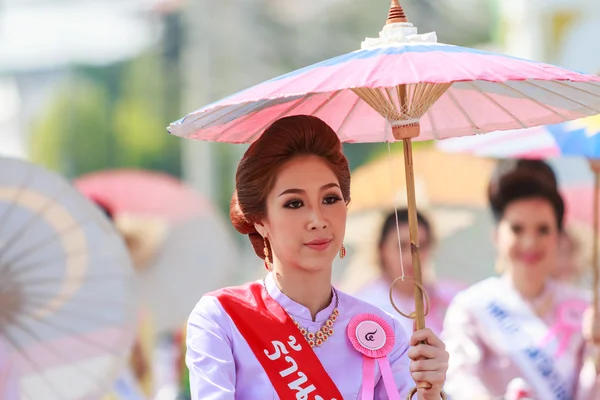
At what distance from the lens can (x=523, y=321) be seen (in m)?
5.46

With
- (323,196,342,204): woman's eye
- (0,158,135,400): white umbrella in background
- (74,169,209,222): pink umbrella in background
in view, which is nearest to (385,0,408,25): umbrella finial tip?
(323,196,342,204): woman's eye

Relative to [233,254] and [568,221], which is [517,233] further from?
[233,254]

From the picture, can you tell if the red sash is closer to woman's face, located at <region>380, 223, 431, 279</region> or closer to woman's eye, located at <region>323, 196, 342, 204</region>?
woman's eye, located at <region>323, 196, 342, 204</region>

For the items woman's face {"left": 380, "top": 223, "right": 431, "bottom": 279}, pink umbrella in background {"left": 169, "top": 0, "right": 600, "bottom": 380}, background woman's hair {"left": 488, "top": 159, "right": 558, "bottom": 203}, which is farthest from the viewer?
woman's face {"left": 380, "top": 223, "right": 431, "bottom": 279}

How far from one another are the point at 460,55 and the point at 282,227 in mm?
747

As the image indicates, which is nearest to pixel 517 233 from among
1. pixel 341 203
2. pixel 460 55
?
pixel 341 203

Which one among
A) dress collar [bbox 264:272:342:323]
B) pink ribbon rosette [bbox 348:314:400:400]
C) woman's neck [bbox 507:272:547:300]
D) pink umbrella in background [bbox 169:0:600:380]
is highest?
pink umbrella in background [bbox 169:0:600:380]

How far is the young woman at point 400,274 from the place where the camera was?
23.2 feet

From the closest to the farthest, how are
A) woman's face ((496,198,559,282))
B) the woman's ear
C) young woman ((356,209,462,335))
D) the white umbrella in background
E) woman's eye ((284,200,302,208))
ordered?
1. woman's eye ((284,200,302,208))
2. the woman's ear
3. the white umbrella in background
4. woman's face ((496,198,559,282))
5. young woman ((356,209,462,335))

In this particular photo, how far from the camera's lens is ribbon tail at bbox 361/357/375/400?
330 cm

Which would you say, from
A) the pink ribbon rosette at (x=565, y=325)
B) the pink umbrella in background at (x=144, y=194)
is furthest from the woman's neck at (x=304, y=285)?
the pink umbrella in background at (x=144, y=194)

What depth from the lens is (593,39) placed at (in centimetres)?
923

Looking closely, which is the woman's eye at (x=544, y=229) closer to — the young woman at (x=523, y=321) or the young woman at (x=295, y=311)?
the young woman at (x=523, y=321)

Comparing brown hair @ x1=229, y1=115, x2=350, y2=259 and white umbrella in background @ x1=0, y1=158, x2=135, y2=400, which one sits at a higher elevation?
brown hair @ x1=229, y1=115, x2=350, y2=259
